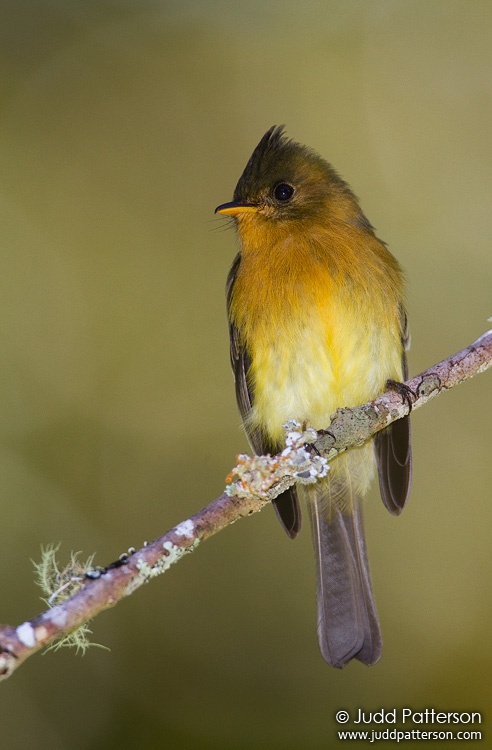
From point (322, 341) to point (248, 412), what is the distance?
59 centimetres

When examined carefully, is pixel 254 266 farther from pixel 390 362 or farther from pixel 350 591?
pixel 350 591

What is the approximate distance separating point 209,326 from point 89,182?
47.3 inches

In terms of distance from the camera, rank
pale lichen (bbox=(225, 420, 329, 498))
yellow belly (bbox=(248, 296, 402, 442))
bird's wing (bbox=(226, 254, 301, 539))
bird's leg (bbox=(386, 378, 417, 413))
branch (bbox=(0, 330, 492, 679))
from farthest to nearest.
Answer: bird's wing (bbox=(226, 254, 301, 539)) → yellow belly (bbox=(248, 296, 402, 442)) → bird's leg (bbox=(386, 378, 417, 413)) → pale lichen (bbox=(225, 420, 329, 498)) → branch (bbox=(0, 330, 492, 679))

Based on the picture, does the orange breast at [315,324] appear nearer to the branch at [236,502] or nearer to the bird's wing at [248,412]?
the bird's wing at [248,412]

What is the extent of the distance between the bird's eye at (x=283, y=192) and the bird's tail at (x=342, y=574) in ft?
4.08

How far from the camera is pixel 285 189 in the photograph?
3529 millimetres

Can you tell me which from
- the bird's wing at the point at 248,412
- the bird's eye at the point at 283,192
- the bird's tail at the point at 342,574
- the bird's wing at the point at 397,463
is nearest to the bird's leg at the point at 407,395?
the bird's wing at the point at 397,463

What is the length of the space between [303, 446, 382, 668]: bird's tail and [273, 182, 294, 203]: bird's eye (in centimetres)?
124

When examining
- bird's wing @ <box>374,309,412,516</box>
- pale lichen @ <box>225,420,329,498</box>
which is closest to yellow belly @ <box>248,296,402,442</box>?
bird's wing @ <box>374,309,412,516</box>

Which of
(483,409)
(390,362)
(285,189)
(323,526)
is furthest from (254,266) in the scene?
(483,409)

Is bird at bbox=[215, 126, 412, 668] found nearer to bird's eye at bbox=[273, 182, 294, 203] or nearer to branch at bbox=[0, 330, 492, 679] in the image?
bird's eye at bbox=[273, 182, 294, 203]

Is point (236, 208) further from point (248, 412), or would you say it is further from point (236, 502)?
point (236, 502)

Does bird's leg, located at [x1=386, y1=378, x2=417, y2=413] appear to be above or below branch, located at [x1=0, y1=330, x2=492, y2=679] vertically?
above

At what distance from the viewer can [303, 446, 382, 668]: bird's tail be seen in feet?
10.5
